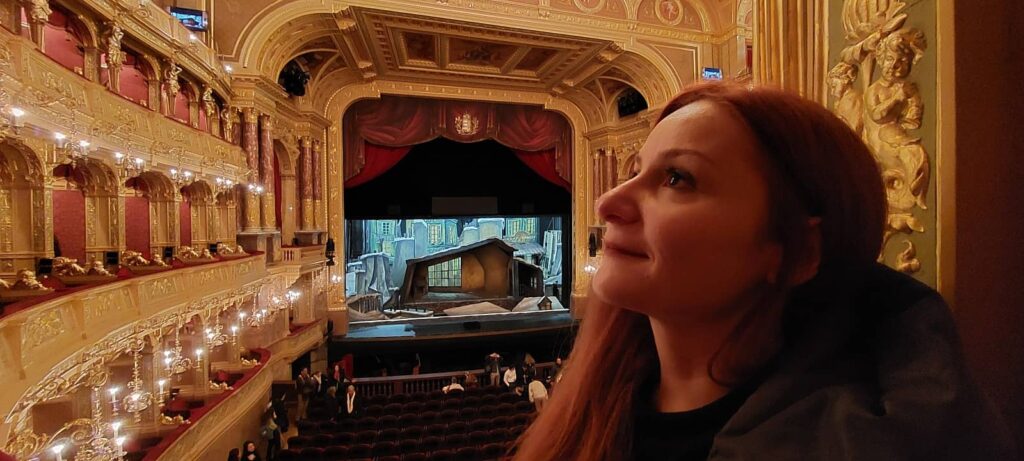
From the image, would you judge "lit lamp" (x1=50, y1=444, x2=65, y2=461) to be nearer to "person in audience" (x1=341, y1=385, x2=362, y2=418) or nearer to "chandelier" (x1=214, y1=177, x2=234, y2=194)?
"person in audience" (x1=341, y1=385, x2=362, y2=418)

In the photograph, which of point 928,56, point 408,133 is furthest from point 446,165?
point 928,56

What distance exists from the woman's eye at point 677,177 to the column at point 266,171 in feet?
38.2

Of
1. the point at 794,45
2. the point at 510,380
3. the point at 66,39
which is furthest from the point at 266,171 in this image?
the point at 794,45

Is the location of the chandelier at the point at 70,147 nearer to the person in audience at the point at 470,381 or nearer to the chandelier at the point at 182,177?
the chandelier at the point at 182,177

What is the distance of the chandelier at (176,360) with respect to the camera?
7321 millimetres

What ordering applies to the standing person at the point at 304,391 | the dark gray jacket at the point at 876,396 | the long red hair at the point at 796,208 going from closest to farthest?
the dark gray jacket at the point at 876,396
the long red hair at the point at 796,208
the standing person at the point at 304,391

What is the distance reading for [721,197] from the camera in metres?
0.77

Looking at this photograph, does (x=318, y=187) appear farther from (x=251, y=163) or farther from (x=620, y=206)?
(x=620, y=206)

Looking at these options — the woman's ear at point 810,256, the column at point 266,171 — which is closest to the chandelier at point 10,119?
the woman's ear at point 810,256

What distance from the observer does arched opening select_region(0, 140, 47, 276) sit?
5.13 metres

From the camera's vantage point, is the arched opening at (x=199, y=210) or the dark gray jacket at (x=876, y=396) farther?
the arched opening at (x=199, y=210)

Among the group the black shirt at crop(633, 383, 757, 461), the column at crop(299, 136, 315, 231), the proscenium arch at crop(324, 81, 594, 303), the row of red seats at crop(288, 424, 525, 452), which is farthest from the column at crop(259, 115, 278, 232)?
the black shirt at crop(633, 383, 757, 461)

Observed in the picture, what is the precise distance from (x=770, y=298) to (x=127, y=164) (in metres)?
8.31

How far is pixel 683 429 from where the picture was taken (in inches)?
34.8
